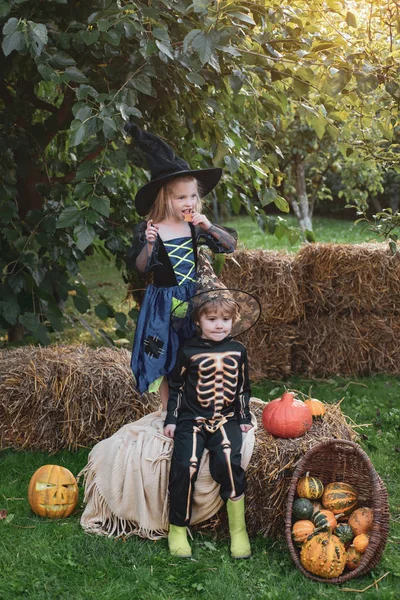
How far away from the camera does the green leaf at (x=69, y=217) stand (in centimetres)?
339

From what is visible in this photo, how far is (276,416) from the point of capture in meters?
3.25

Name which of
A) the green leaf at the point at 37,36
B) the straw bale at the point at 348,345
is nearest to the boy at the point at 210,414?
the green leaf at the point at 37,36

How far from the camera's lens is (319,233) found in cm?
1526

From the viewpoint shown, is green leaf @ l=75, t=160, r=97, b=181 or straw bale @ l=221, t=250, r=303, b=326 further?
straw bale @ l=221, t=250, r=303, b=326

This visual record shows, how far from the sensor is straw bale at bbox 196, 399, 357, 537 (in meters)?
3.17

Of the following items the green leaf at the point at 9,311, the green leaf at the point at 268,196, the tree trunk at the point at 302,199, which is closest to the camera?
the green leaf at the point at 268,196

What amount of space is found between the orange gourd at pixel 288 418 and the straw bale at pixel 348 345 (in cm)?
254

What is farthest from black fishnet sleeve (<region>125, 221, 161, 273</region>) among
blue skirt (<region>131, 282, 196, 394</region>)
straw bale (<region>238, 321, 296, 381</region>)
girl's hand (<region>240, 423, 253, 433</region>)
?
straw bale (<region>238, 321, 296, 381</region>)

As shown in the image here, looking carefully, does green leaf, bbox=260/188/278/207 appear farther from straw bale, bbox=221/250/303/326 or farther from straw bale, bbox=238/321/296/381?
straw bale, bbox=238/321/296/381

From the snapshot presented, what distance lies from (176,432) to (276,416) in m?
0.47

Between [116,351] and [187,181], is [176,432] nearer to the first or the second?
[187,181]

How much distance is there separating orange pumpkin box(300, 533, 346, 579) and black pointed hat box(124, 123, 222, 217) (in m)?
1.79

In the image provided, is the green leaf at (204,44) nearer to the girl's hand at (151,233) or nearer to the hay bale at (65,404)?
the girl's hand at (151,233)

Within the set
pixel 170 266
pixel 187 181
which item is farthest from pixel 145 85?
pixel 170 266
